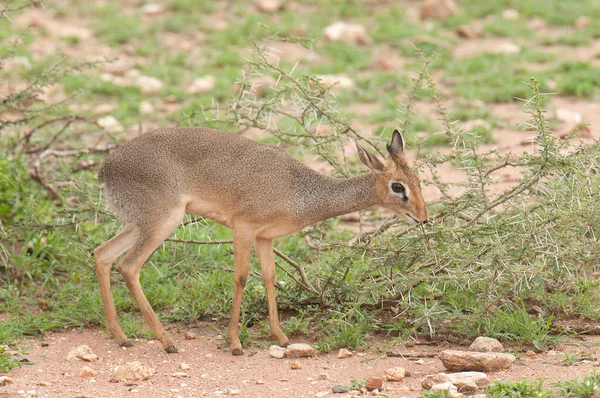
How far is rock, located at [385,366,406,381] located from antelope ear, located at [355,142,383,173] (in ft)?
4.33

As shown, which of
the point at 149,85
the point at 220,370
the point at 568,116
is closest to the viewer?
the point at 220,370

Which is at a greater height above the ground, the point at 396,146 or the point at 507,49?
the point at 507,49

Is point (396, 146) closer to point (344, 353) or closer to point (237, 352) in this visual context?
point (344, 353)

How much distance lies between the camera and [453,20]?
12695 millimetres

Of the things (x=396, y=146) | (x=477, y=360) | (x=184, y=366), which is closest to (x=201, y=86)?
(x=396, y=146)

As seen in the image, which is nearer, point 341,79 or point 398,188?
point 398,188

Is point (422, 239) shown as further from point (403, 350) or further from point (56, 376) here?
point (56, 376)

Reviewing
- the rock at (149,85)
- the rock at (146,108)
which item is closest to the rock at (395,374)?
the rock at (146,108)

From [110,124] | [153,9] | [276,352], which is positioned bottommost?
[276,352]

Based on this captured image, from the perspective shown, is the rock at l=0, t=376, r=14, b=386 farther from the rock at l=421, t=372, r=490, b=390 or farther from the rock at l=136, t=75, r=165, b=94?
the rock at l=136, t=75, r=165, b=94

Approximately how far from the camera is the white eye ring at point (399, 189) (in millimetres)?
5706

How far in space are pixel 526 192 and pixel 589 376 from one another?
1521mm

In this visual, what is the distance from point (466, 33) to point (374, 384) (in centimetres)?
811

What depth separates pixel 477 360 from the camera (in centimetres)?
493
